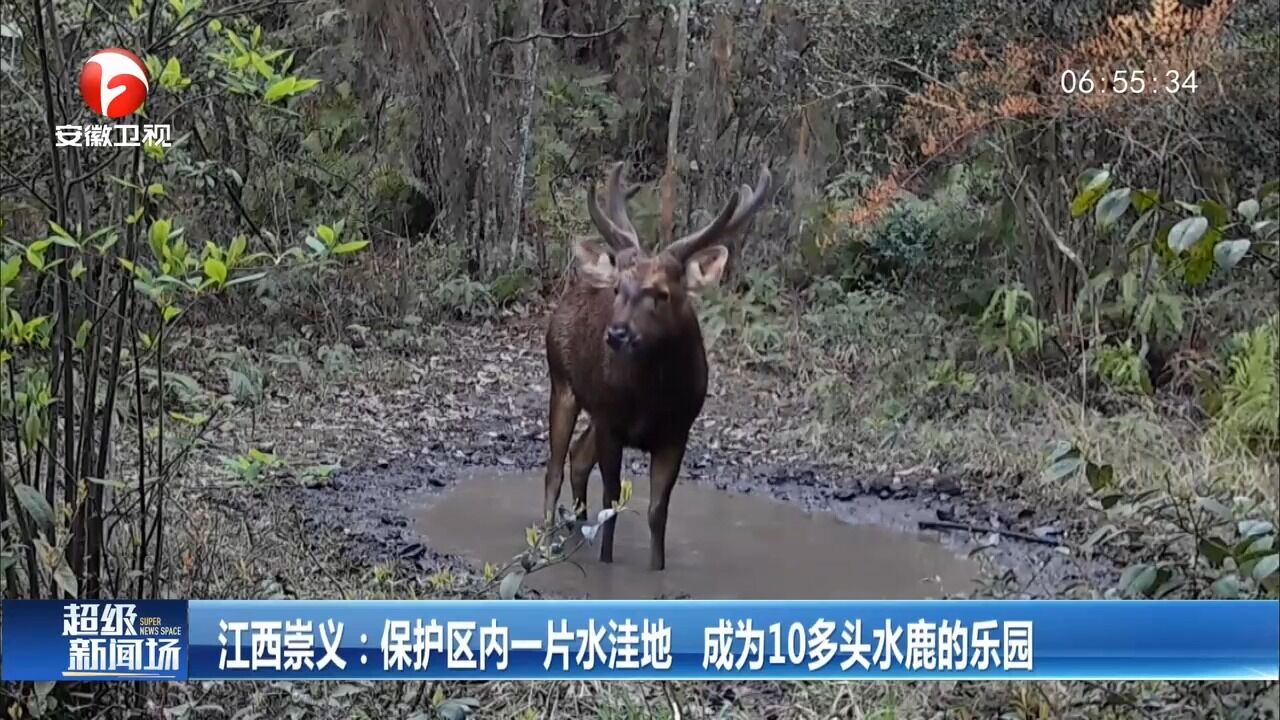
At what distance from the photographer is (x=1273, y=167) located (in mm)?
3617

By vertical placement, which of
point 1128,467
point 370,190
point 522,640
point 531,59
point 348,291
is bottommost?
point 522,640

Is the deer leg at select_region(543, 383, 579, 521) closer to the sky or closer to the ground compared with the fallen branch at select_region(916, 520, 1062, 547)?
closer to the sky

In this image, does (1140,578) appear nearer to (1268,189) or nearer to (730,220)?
(1268,189)

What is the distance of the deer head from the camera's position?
3760mm

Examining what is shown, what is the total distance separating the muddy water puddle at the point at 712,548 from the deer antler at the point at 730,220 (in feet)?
2.03

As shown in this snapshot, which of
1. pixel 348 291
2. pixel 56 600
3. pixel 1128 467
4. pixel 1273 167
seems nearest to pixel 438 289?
pixel 348 291

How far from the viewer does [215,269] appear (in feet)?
10.3

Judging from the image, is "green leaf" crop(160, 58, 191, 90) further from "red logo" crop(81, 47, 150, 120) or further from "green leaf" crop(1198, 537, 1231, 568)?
"green leaf" crop(1198, 537, 1231, 568)

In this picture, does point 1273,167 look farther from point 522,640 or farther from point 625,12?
point 522,640

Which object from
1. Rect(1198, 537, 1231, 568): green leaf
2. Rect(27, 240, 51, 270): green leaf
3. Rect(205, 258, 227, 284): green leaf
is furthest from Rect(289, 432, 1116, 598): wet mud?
Rect(27, 240, 51, 270): green leaf

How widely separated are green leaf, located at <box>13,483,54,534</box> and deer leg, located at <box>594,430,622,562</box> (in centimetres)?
133

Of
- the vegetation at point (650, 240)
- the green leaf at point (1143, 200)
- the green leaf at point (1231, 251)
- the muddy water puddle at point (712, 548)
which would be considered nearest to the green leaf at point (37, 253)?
the vegetation at point (650, 240)

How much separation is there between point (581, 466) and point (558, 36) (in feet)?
3.70

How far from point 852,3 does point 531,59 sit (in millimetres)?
854
